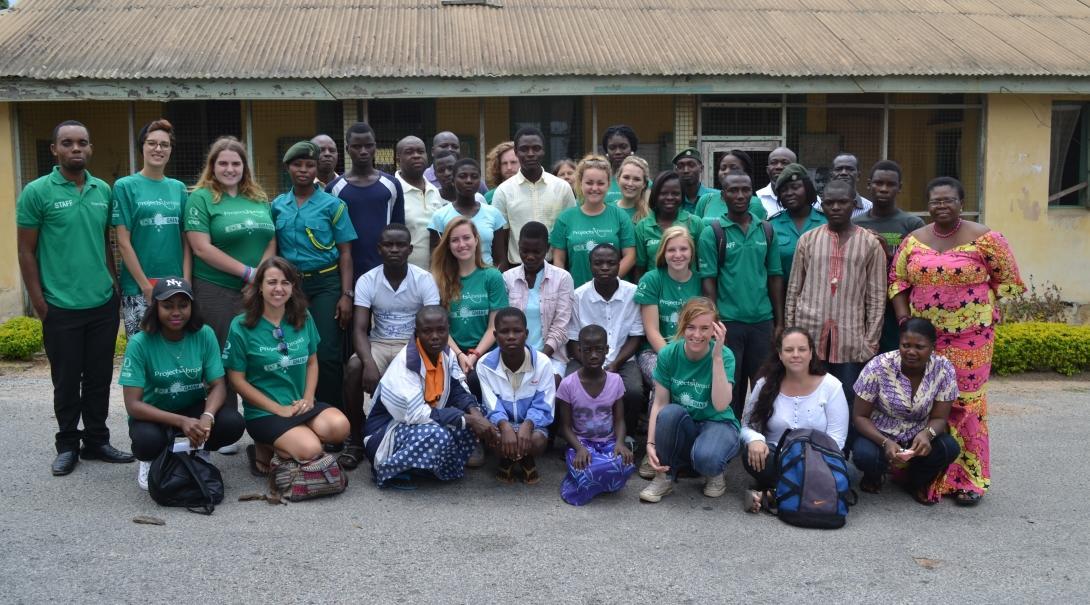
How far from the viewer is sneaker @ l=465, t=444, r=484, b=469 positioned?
18.3 feet

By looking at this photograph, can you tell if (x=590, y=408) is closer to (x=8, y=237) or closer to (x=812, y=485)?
(x=812, y=485)

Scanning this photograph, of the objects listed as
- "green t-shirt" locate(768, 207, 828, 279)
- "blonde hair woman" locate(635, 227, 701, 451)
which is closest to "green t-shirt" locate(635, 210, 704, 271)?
"blonde hair woman" locate(635, 227, 701, 451)

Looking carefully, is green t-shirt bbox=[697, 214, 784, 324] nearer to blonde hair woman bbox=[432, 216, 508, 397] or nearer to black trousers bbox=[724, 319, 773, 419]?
black trousers bbox=[724, 319, 773, 419]

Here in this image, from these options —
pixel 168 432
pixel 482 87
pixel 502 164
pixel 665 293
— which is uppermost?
pixel 482 87

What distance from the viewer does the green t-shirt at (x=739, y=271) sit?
5754 mm

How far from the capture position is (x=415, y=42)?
39.5ft

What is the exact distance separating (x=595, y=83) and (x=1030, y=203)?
21.7 feet

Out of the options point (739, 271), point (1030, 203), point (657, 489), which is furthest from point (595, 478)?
point (1030, 203)

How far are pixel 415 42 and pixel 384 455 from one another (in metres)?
8.10

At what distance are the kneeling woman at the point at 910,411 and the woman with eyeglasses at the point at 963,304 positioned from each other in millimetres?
140

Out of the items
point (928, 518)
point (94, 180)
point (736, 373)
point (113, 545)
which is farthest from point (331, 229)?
point (928, 518)

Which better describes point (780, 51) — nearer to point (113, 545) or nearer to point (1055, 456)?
point (1055, 456)

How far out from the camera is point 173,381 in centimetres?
509

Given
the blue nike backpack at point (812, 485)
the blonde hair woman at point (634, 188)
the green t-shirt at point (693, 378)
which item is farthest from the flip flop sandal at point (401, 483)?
the blonde hair woman at point (634, 188)
